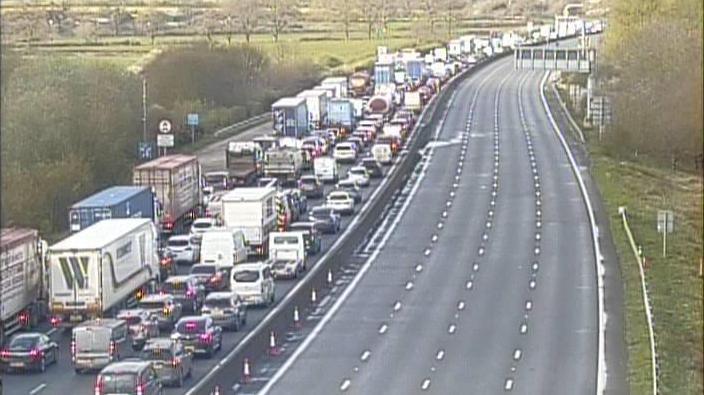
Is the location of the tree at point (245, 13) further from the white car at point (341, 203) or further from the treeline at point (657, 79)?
the white car at point (341, 203)

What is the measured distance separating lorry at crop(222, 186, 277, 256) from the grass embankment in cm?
637

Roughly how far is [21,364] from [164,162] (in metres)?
12.7

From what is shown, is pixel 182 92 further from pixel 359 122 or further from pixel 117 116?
pixel 117 116

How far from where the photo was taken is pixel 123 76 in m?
42.5

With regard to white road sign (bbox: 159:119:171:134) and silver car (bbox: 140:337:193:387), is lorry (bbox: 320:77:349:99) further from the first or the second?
silver car (bbox: 140:337:193:387)

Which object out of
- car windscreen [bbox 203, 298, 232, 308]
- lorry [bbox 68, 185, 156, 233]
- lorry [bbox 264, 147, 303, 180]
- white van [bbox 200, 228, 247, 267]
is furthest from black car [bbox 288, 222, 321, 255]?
lorry [bbox 264, 147, 303, 180]

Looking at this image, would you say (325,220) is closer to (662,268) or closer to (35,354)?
(662,268)

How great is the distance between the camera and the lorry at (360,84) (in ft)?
229

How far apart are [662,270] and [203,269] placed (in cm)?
726

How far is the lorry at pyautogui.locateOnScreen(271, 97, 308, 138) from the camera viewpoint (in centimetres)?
5184

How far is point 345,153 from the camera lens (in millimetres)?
47219

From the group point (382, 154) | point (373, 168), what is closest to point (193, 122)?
point (382, 154)

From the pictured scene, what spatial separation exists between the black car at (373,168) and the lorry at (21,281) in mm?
18994

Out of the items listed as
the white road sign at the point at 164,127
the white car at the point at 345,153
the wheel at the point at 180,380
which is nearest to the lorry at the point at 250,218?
the wheel at the point at 180,380
